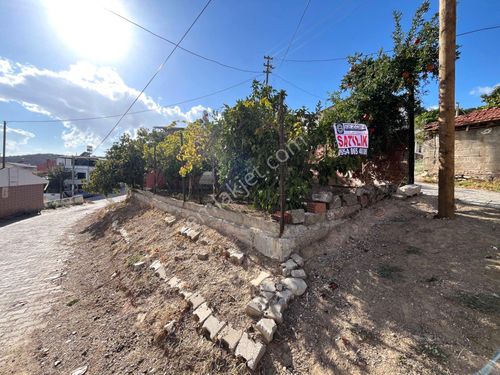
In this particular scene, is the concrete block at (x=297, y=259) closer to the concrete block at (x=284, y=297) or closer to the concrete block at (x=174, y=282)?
the concrete block at (x=284, y=297)

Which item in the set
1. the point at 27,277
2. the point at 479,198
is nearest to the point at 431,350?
the point at 479,198

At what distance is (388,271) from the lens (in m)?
2.82

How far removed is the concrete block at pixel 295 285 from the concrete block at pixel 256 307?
1.09 feet

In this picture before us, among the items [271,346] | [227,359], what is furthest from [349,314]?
[227,359]

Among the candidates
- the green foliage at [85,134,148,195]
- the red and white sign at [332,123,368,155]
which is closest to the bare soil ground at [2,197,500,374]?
the red and white sign at [332,123,368,155]

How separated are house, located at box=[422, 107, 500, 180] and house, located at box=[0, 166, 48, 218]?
2468cm

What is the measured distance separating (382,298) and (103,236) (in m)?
8.38

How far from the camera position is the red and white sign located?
3.68 meters

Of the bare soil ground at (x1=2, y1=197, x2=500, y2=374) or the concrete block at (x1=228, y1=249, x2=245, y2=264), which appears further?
the concrete block at (x1=228, y1=249, x2=245, y2=264)

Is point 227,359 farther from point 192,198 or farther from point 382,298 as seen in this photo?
point 192,198

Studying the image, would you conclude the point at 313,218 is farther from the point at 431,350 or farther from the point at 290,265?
the point at 431,350

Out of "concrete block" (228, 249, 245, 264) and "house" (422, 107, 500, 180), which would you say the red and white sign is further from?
"house" (422, 107, 500, 180)

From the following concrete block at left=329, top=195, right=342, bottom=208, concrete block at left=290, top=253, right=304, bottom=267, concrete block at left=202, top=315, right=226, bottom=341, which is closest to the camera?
concrete block at left=202, top=315, right=226, bottom=341

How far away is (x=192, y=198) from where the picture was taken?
20.5 feet
